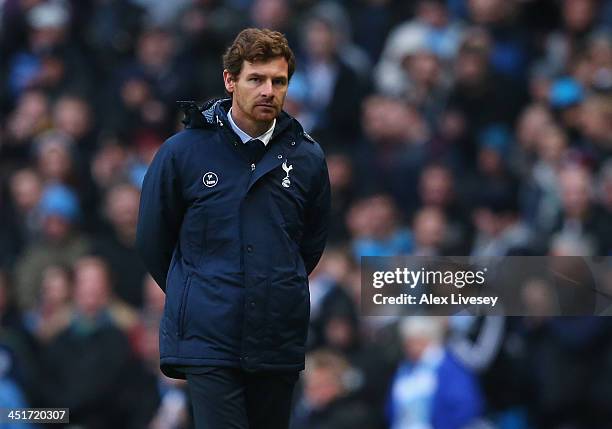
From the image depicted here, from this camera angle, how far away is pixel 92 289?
37.3 ft

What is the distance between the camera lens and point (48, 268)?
485 inches

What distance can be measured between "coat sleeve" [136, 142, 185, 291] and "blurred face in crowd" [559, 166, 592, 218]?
5232 mm

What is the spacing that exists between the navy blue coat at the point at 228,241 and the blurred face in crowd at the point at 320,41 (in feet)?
24.2

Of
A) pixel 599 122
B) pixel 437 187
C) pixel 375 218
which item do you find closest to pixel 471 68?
pixel 437 187

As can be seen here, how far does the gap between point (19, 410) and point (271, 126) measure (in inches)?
158

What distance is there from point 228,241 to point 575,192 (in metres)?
5.40

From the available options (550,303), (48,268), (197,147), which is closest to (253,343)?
(197,147)

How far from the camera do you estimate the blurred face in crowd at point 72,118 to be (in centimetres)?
1400

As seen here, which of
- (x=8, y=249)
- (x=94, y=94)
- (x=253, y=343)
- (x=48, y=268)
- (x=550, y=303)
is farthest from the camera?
(x=94, y=94)

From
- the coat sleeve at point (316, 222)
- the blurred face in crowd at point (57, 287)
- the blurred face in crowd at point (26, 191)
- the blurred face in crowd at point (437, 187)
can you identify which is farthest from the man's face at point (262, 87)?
the blurred face in crowd at point (26, 191)

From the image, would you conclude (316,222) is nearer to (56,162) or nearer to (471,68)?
(471,68)

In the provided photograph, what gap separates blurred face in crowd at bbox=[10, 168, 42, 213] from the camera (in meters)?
13.2

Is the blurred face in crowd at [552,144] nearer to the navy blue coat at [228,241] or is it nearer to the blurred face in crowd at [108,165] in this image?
the blurred face in crowd at [108,165]

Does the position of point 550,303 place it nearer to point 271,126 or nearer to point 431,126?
point 431,126
